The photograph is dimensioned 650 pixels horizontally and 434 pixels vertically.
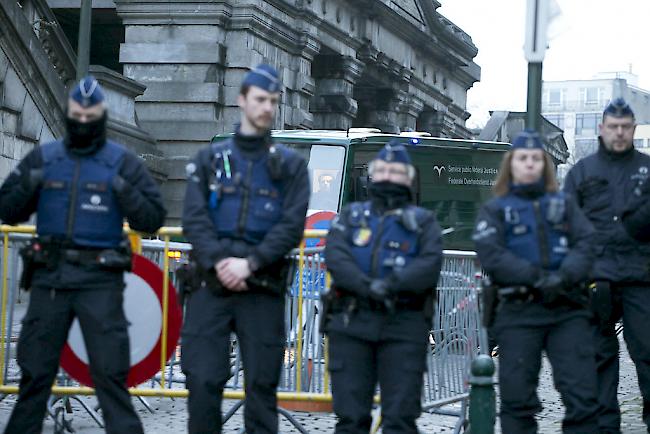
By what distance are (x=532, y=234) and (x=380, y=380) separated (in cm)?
114

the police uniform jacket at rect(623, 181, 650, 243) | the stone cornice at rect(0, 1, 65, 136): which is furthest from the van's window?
the police uniform jacket at rect(623, 181, 650, 243)

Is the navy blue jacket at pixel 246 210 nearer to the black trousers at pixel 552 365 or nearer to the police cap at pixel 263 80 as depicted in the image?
the police cap at pixel 263 80

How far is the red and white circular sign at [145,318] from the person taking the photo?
8.70 meters

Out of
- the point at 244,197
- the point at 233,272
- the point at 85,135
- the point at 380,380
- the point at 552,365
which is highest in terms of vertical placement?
the point at 85,135

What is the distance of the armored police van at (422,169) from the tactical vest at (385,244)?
9.79 meters

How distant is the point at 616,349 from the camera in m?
8.49

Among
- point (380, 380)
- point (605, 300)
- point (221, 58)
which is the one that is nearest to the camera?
point (380, 380)

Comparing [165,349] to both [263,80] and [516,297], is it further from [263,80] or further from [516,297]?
[516,297]

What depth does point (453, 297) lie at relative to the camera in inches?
369

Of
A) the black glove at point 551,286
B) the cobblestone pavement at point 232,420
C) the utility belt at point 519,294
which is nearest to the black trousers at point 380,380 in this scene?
the utility belt at point 519,294

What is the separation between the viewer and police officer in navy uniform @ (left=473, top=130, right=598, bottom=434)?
7.18 m

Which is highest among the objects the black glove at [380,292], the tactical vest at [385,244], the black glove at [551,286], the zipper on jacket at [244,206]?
the zipper on jacket at [244,206]

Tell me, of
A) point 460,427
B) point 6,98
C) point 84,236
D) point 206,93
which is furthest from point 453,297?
point 206,93

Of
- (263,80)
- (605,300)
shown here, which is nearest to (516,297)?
(605,300)
